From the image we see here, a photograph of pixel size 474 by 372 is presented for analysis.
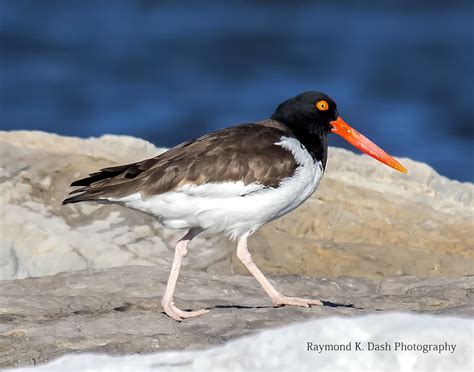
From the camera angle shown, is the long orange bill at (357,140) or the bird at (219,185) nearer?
the bird at (219,185)

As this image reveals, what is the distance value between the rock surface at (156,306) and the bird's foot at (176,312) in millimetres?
51

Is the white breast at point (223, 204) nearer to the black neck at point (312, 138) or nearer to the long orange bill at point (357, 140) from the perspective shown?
the black neck at point (312, 138)

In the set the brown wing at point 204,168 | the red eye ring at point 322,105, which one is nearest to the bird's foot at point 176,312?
the brown wing at point 204,168

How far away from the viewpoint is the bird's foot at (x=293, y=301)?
293 inches

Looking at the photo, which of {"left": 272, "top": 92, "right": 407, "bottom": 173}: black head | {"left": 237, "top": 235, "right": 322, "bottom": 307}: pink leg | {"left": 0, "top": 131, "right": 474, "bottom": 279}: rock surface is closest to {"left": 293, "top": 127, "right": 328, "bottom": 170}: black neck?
{"left": 272, "top": 92, "right": 407, "bottom": 173}: black head

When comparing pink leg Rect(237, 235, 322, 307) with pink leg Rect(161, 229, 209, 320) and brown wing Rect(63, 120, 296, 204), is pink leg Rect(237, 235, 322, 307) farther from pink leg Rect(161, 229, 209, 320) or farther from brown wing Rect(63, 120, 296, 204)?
brown wing Rect(63, 120, 296, 204)

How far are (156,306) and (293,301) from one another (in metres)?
0.87

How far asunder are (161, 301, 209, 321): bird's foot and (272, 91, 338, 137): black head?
172cm

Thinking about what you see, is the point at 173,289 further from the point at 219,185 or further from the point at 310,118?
the point at 310,118

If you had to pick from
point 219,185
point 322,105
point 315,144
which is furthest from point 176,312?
point 322,105

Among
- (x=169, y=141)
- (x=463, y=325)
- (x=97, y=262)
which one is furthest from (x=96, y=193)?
(x=169, y=141)

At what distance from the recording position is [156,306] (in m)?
7.62

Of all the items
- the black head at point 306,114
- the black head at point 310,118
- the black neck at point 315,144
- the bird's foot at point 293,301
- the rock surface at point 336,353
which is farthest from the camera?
the black head at point 306,114

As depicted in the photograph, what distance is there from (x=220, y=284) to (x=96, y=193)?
1.16m
